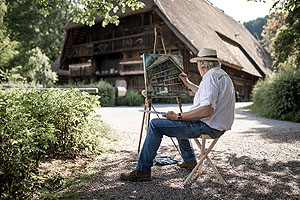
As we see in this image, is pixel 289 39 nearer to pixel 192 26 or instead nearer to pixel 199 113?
pixel 192 26

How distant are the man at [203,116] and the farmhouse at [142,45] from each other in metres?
11.5

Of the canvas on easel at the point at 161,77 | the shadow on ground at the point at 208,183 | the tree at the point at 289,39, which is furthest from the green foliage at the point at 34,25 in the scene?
the shadow on ground at the point at 208,183

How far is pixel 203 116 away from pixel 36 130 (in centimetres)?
176

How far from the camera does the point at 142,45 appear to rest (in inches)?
732

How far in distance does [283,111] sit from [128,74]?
11.9 meters

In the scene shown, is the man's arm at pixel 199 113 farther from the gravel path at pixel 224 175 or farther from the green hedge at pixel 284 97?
the green hedge at pixel 284 97

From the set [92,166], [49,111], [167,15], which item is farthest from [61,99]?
[167,15]

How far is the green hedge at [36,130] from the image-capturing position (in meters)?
2.39

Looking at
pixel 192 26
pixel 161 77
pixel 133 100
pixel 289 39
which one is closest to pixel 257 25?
pixel 192 26

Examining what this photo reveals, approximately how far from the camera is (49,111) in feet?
11.4

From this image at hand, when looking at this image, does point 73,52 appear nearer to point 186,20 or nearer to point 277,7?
point 186,20

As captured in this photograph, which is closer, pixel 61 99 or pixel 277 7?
pixel 61 99

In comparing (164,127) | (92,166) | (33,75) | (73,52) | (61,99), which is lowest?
(92,166)

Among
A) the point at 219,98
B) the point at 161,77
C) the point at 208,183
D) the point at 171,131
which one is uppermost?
the point at 161,77
